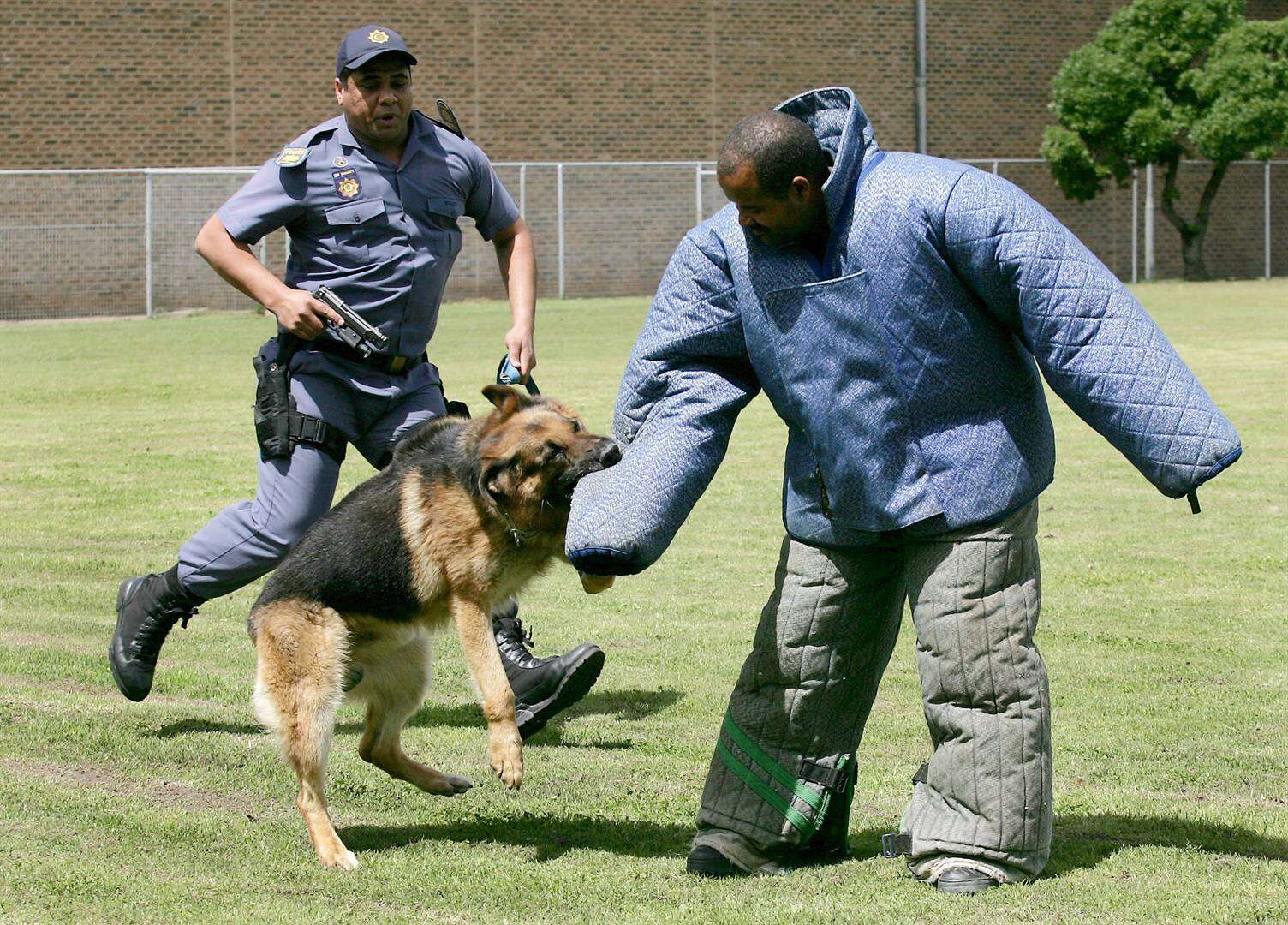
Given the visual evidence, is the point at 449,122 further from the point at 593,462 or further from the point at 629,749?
the point at 629,749

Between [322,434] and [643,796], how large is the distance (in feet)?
5.40

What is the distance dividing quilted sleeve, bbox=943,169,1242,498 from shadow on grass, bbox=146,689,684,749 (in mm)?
2360

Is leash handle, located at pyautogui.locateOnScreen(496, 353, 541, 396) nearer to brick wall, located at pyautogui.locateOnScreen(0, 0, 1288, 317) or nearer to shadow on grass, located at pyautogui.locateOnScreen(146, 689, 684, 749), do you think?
shadow on grass, located at pyautogui.locateOnScreen(146, 689, 684, 749)

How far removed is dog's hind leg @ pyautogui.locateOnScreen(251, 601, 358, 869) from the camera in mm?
4398

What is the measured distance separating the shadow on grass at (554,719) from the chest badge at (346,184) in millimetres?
1959

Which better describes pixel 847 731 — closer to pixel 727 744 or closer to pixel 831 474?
pixel 727 744

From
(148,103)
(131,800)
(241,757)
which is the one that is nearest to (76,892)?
(131,800)

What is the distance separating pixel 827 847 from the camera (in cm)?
435

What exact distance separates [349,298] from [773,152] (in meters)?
2.12

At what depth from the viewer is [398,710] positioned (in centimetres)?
490

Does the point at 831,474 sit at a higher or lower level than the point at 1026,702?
higher

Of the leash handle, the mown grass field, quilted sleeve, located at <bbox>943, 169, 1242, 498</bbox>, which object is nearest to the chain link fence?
the mown grass field

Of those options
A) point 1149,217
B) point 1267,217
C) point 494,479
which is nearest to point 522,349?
point 494,479

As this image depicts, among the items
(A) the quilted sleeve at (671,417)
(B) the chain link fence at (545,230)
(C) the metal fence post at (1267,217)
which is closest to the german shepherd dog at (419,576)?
(A) the quilted sleeve at (671,417)
